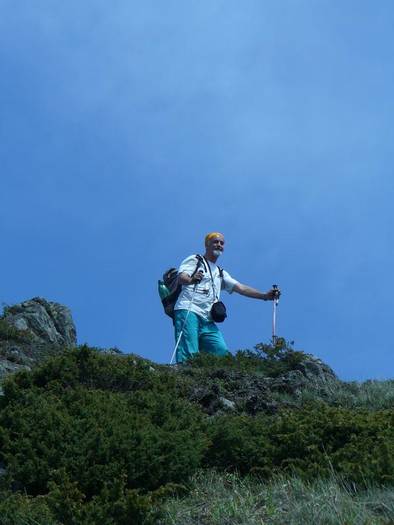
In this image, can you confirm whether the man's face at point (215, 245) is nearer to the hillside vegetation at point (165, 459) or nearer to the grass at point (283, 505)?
the hillside vegetation at point (165, 459)

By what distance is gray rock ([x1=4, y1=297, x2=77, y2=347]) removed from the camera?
15.2 metres

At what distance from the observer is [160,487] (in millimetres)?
6887

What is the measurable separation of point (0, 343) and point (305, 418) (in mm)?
5793

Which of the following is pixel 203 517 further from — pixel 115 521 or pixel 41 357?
pixel 41 357

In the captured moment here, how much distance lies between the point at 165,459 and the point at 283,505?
3.38 feet

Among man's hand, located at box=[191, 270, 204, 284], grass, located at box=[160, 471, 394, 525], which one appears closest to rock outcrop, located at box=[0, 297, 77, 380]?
man's hand, located at box=[191, 270, 204, 284]

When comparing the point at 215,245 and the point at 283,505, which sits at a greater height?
the point at 215,245

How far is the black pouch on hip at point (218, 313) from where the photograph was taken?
1436 cm

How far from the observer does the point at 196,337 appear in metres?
14.2

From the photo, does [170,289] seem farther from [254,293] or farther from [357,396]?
[357,396]

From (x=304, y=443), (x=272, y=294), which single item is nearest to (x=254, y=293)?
(x=272, y=294)

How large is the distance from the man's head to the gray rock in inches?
102

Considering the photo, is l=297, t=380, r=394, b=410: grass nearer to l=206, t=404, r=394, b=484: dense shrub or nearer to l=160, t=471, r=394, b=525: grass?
l=206, t=404, r=394, b=484: dense shrub

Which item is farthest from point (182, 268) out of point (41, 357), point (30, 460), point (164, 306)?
point (30, 460)
